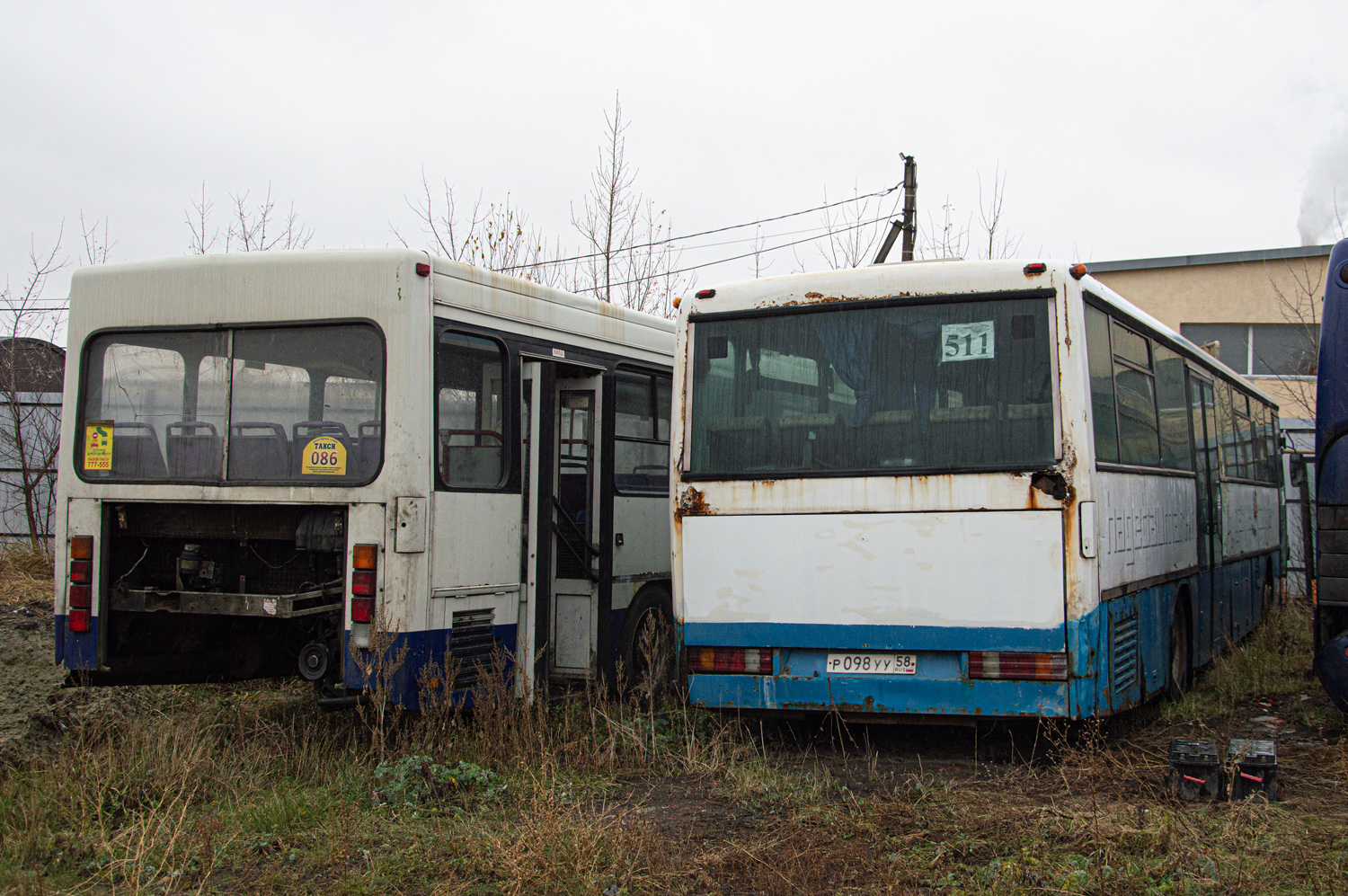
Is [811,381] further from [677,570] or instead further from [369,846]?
[369,846]

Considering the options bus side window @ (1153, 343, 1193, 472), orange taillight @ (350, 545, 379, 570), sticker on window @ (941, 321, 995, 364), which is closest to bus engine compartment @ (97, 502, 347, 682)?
orange taillight @ (350, 545, 379, 570)

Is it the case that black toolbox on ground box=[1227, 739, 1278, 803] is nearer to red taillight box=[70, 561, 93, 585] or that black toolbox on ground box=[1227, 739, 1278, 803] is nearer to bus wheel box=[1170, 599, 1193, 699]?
bus wheel box=[1170, 599, 1193, 699]

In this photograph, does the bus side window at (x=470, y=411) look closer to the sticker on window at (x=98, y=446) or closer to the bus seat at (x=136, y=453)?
the bus seat at (x=136, y=453)

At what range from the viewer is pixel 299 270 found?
721 cm

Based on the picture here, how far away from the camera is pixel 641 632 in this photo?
934 cm

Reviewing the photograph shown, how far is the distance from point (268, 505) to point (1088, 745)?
4858mm

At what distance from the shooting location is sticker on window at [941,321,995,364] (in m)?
6.66

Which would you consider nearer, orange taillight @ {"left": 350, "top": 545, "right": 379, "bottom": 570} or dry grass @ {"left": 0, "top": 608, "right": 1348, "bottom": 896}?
dry grass @ {"left": 0, "top": 608, "right": 1348, "bottom": 896}

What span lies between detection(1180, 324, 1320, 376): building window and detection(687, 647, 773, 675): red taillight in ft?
69.5

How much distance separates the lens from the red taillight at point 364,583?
6.79 metres

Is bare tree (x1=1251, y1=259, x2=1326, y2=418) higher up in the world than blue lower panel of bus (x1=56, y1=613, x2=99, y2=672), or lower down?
higher up

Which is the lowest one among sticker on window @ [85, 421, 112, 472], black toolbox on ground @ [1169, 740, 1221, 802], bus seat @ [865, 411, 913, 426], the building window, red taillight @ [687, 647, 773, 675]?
black toolbox on ground @ [1169, 740, 1221, 802]

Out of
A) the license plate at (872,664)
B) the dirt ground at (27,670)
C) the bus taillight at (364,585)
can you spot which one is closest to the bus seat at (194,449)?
the bus taillight at (364,585)

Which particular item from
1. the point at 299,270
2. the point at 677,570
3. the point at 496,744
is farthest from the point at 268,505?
the point at 677,570
